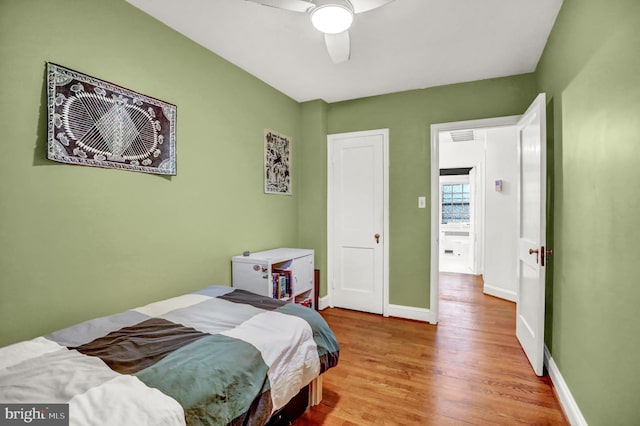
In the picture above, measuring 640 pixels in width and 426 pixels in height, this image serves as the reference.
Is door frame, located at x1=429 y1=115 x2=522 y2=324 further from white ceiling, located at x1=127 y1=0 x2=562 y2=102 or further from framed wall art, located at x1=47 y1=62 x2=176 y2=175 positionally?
framed wall art, located at x1=47 y1=62 x2=176 y2=175

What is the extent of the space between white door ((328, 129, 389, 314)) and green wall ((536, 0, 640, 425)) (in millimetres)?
1715

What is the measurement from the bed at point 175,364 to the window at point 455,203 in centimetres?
691

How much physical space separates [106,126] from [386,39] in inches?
81.7

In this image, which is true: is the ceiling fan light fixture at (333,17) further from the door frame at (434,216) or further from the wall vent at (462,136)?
the wall vent at (462,136)

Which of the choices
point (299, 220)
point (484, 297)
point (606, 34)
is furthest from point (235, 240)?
point (484, 297)

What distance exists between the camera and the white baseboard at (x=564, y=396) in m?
1.65

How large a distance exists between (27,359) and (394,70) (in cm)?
325

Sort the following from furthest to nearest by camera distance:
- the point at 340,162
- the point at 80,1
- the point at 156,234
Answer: the point at 340,162, the point at 156,234, the point at 80,1

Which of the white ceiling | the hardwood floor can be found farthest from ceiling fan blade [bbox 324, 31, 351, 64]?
the hardwood floor

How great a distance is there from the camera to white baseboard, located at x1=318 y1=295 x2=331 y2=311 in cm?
371

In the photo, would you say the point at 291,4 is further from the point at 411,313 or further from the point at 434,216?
the point at 411,313

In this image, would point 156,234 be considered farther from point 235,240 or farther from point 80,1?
point 80,1

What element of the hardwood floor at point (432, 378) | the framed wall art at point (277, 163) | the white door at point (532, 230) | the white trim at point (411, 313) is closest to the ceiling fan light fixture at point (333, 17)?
the white door at point (532, 230)

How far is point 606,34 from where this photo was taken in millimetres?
1389
